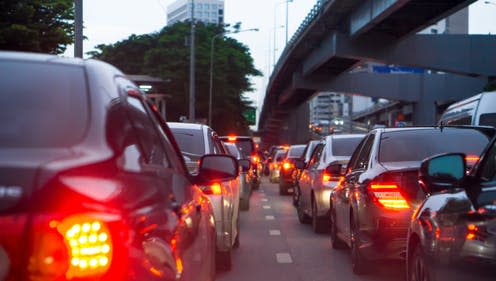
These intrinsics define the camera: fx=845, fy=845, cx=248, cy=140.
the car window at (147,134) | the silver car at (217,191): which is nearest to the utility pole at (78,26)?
the silver car at (217,191)

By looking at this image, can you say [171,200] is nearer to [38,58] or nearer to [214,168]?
[38,58]

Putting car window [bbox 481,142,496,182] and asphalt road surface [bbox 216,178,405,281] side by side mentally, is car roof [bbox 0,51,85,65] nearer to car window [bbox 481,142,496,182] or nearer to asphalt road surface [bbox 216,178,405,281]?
car window [bbox 481,142,496,182]

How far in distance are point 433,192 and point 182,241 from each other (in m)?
2.96

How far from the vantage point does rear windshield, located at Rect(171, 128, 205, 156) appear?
10391 millimetres

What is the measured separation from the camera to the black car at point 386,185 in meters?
8.27

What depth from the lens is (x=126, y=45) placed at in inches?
2741

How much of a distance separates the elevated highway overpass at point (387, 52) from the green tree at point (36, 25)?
11219 mm

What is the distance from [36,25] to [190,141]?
14.0 metres

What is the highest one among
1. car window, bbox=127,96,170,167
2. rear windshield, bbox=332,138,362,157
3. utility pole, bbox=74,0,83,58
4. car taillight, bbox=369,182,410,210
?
utility pole, bbox=74,0,83,58

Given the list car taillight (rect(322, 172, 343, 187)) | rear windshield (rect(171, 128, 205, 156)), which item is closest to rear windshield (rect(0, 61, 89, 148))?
rear windshield (rect(171, 128, 205, 156))

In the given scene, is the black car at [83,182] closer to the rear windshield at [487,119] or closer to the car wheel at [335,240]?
the car wheel at [335,240]

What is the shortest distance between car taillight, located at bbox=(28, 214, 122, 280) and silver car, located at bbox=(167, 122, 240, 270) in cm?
598

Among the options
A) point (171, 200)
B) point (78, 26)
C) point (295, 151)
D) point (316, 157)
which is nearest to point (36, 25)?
point (78, 26)

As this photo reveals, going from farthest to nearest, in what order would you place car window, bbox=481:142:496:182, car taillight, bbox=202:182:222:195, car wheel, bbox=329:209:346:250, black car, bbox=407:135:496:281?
1. car wheel, bbox=329:209:346:250
2. car taillight, bbox=202:182:222:195
3. car window, bbox=481:142:496:182
4. black car, bbox=407:135:496:281
